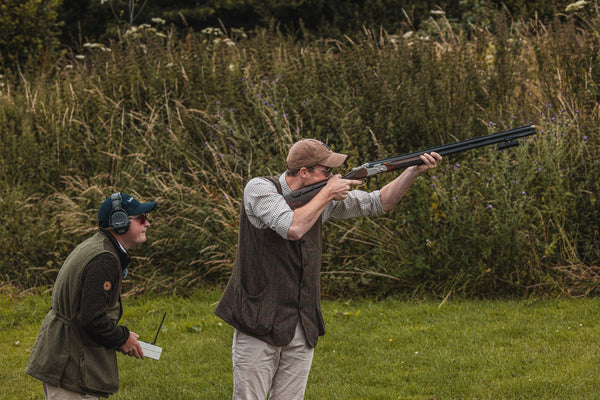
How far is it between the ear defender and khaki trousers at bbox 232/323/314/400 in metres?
0.90

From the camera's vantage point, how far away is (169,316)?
795 centimetres

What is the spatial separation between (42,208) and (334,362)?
186 inches

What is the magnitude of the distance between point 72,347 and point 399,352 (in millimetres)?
3480

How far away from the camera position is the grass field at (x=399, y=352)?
587 cm

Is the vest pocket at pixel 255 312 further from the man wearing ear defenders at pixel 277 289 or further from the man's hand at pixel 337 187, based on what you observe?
the man's hand at pixel 337 187

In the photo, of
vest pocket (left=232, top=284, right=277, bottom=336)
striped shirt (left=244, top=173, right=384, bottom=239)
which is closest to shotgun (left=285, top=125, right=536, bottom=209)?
striped shirt (left=244, top=173, right=384, bottom=239)


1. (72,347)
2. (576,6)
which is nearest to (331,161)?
(72,347)

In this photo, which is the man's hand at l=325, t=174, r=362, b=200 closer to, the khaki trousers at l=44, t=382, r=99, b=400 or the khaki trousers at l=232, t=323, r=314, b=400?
the khaki trousers at l=232, t=323, r=314, b=400

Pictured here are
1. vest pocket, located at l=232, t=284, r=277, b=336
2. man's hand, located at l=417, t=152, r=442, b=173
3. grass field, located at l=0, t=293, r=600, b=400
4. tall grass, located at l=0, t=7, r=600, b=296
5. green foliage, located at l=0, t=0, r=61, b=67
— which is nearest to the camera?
vest pocket, located at l=232, t=284, r=277, b=336

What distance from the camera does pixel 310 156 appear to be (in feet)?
14.1

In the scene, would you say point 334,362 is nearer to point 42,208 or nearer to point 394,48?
point 42,208

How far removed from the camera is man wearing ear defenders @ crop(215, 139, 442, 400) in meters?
4.19

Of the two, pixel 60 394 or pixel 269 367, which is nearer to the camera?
pixel 60 394

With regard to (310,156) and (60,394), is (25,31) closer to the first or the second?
(310,156)
